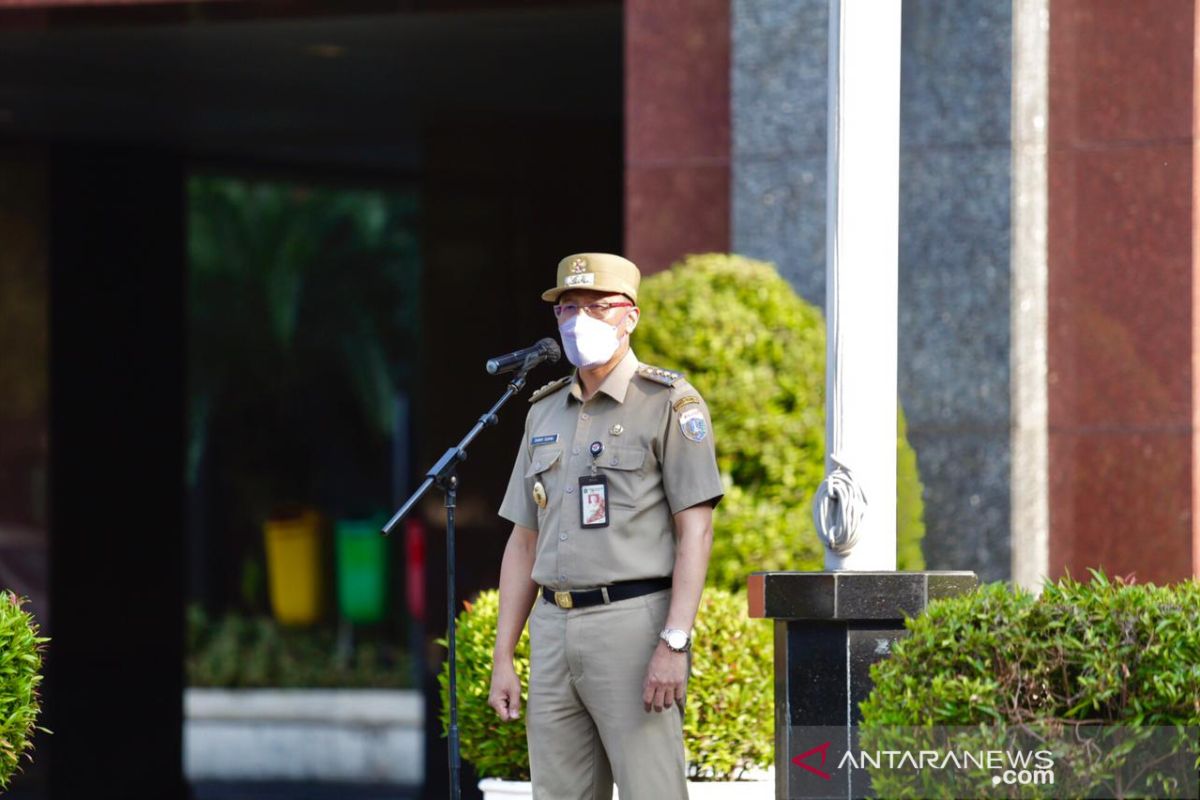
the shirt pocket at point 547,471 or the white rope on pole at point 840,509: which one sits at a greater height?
the shirt pocket at point 547,471

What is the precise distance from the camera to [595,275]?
4.71 m

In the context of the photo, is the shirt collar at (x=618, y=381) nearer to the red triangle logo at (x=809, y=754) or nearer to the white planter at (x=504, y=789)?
the red triangle logo at (x=809, y=754)

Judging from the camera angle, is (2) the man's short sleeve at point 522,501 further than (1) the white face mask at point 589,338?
Yes

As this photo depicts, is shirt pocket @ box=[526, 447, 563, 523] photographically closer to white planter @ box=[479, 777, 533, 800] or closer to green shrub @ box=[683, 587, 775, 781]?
green shrub @ box=[683, 587, 775, 781]

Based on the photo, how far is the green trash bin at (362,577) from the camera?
20.6m

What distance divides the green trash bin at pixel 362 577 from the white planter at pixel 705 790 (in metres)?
14.4

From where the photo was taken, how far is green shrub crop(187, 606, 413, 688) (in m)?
16.1

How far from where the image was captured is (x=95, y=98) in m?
11.4

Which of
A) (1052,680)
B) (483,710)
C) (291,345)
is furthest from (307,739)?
(1052,680)

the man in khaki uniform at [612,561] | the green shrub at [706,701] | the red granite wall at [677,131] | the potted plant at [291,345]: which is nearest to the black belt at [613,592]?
the man in khaki uniform at [612,561]

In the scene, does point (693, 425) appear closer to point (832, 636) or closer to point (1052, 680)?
point (832, 636)

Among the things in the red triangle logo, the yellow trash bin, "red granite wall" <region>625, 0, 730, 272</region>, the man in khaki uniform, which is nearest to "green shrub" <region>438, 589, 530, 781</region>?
the red triangle logo

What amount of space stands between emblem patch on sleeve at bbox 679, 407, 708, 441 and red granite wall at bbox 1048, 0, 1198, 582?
11.0 feet

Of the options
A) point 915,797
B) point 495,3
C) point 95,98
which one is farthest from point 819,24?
point 95,98
